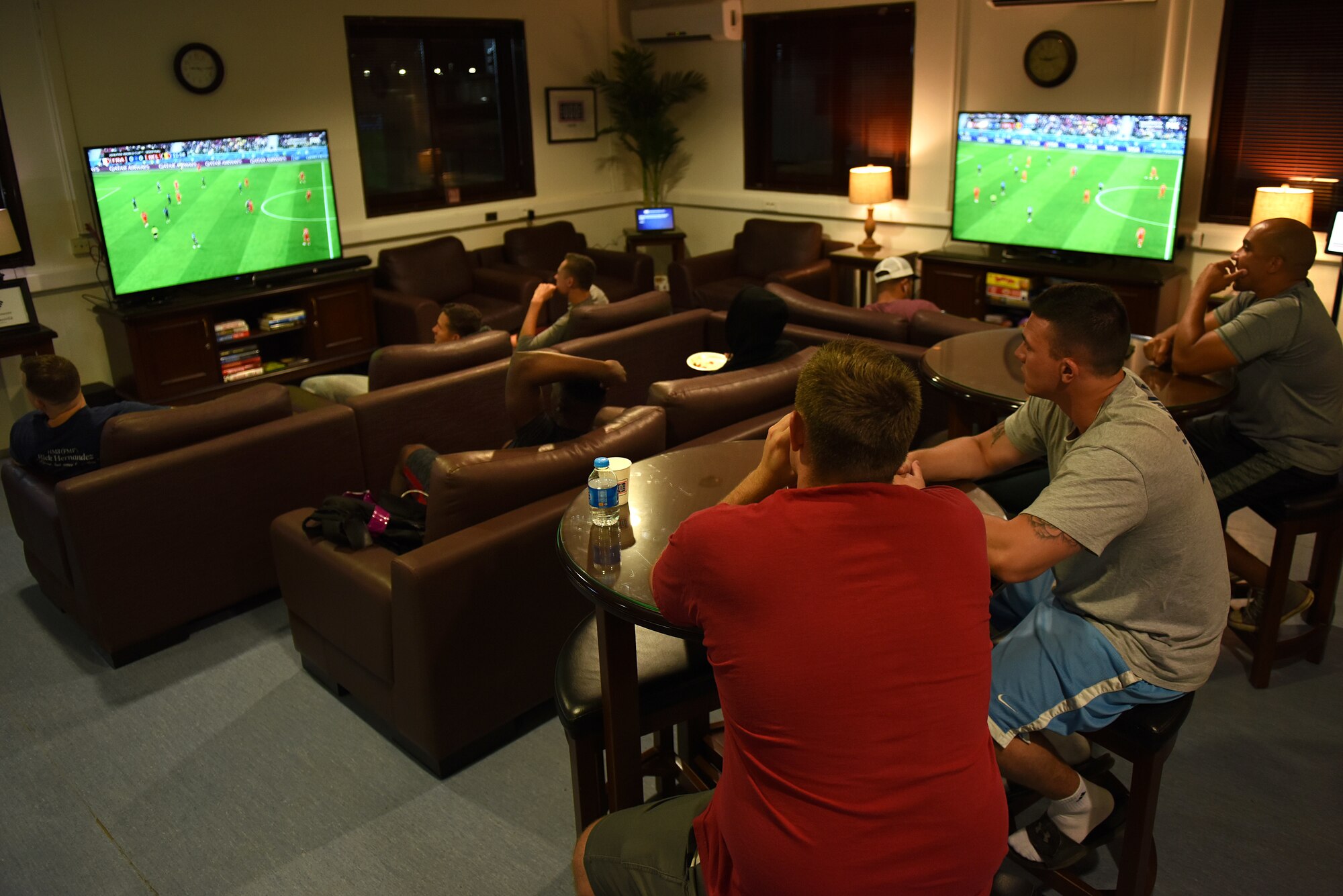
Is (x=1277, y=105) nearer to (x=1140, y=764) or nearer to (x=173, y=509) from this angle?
(x=1140, y=764)

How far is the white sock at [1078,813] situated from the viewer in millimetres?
2137

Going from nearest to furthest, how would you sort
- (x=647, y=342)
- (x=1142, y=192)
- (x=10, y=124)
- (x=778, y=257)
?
(x=647, y=342) < (x=10, y=124) < (x=1142, y=192) < (x=778, y=257)

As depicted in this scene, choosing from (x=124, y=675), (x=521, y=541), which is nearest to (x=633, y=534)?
(x=521, y=541)

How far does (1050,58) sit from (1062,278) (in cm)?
137

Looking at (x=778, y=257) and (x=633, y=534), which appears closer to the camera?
(x=633, y=534)

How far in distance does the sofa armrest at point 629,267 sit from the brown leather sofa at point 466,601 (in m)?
4.31

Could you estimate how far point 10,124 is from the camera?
5.46 meters

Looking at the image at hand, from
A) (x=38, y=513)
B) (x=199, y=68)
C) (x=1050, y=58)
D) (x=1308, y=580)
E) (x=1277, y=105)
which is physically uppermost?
(x=199, y=68)

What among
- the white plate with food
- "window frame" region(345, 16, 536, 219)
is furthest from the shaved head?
"window frame" region(345, 16, 536, 219)

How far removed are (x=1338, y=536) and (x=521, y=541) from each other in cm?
251

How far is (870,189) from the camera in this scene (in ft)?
23.0

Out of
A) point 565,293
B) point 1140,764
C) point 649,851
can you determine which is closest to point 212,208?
point 565,293

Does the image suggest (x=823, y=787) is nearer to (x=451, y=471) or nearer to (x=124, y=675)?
(x=451, y=471)

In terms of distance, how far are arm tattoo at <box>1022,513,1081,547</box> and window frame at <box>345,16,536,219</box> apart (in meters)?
6.14
